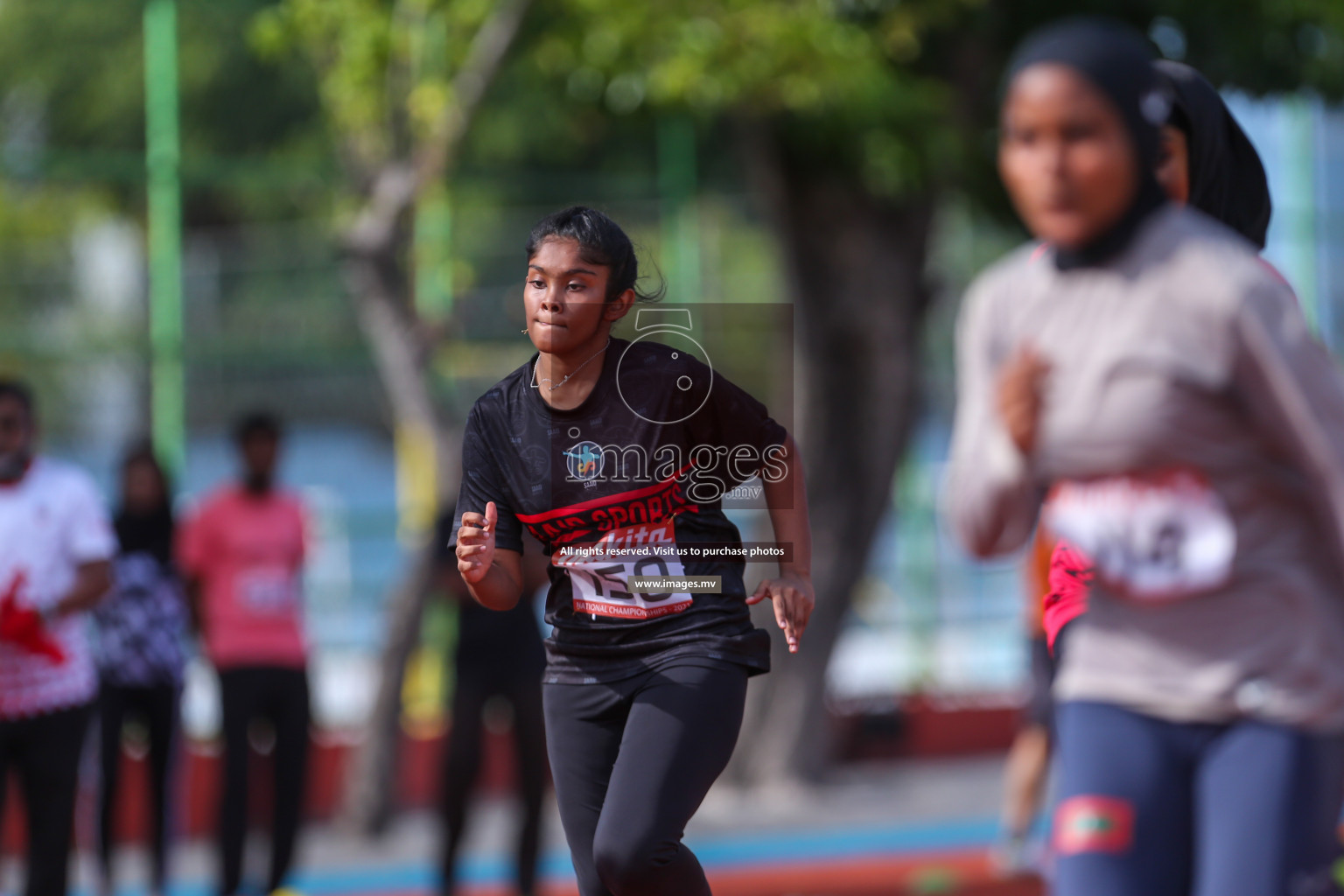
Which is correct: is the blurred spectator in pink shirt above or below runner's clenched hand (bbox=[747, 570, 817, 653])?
below

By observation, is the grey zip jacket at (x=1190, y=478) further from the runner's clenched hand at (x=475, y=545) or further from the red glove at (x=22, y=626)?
the red glove at (x=22, y=626)

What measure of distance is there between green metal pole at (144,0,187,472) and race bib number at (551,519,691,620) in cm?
749

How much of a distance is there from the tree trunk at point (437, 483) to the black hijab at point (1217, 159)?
606cm

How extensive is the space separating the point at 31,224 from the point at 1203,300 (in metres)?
16.0

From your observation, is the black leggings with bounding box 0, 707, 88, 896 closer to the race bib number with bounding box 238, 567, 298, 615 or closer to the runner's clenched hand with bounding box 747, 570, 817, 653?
the race bib number with bounding box 238, 567, 298, 615

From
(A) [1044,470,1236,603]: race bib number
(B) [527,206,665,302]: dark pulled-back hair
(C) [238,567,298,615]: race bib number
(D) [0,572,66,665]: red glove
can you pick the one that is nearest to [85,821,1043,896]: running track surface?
(C) [238,567,298,615]: race bib number

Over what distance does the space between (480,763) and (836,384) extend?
16.0 ft

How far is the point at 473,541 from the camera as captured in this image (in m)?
3.82

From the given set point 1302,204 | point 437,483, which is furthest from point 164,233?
point 1302,204

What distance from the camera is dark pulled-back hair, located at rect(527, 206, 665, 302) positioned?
12.4 ft

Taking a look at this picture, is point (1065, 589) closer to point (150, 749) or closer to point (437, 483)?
point (150, 749)

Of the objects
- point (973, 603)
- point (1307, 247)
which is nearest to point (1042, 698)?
point (973, 603)

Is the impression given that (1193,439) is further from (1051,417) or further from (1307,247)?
(1307,247)

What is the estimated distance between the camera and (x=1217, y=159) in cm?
376
